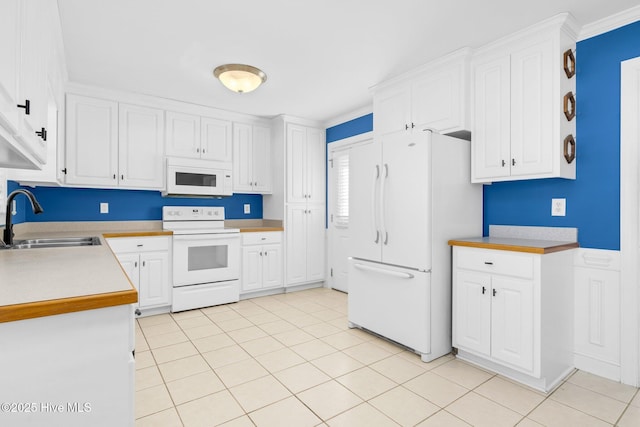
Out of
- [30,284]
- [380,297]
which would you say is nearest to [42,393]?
[30,284]

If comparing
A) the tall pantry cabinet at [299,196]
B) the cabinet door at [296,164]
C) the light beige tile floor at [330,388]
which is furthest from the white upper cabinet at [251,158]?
the light beige tile floor at [330,388]

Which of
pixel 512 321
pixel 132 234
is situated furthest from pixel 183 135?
pixel 512 321

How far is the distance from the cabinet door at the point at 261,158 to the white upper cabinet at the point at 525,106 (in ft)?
9.23

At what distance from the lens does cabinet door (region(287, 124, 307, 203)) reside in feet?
15.0

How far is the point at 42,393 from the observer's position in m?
0.87

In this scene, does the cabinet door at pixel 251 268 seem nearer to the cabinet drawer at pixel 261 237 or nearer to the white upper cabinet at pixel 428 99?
the cabinet drawer at pixel 261 237

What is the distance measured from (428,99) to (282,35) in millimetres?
1388

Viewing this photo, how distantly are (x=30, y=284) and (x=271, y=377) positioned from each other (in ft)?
5.35

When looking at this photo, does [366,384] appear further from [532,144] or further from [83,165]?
[83,165]

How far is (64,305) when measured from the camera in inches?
34.3

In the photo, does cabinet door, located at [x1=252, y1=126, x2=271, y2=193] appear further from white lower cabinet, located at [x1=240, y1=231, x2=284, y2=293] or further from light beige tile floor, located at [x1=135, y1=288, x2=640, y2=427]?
light beige tile floor, located at [x1=135, y1=288, x2=640, y2=427]

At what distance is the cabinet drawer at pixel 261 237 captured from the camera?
13.9 feet

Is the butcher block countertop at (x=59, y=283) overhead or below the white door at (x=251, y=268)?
overhead

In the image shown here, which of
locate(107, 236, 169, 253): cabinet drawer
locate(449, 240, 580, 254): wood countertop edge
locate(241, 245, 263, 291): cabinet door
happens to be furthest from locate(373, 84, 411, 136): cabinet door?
locate(107, 236, 169, 253): cabinet drawer
